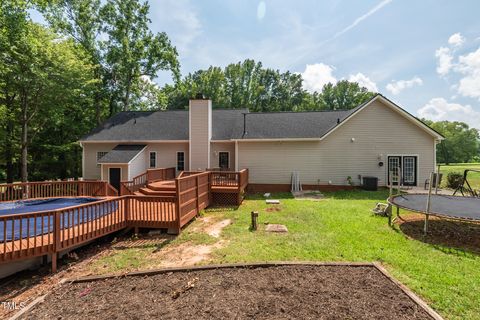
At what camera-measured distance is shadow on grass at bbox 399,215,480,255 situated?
18.3 feet

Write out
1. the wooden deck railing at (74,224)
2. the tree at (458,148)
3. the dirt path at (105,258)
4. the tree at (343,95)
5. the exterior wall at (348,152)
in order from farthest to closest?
the tree at (458,148), the tree at (343,95), the exterior wall at (348,152), the wooden deck railing at (74,224), the dirt path at (105,258)

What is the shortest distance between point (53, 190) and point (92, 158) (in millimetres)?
6215

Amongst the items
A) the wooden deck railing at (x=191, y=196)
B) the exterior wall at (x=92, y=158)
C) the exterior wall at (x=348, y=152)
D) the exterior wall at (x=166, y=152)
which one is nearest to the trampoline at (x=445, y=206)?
the exterior wall at (x=348, y=152)

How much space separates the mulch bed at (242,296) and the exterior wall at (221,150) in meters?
10.5

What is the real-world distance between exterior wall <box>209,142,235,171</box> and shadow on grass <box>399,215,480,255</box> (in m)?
9.70

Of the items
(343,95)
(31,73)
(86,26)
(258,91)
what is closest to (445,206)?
(31,73)

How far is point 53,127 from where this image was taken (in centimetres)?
2136

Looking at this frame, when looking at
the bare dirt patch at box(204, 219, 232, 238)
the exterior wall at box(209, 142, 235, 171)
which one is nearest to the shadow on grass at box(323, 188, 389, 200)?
the exterior wall at box(209, 142, 235, 171)

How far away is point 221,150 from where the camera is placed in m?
14.8

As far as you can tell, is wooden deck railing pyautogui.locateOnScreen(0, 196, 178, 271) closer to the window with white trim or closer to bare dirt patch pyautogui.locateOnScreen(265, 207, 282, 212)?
bare dirt patch pyautogui.locateOnScreen(265, 207, 282, 212)

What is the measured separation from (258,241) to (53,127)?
2469cm

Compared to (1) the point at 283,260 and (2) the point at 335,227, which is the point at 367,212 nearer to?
(2) the point at 335,227

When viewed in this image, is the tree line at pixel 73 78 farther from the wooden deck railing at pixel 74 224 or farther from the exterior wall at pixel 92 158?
the wooden deck railing at pixel 74 224

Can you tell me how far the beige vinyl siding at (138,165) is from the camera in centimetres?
1338
